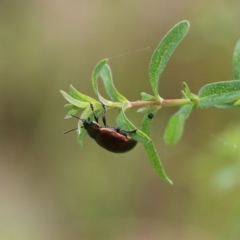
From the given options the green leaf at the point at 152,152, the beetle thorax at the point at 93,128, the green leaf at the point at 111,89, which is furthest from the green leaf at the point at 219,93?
the beetle thorax at the point at 93,128

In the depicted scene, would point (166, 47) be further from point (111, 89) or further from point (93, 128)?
point (93, 128)

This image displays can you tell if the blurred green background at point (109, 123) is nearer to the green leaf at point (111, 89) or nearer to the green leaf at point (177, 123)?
the green leaf at point (177, 123)

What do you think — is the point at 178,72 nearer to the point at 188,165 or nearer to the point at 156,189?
the point at 188,165

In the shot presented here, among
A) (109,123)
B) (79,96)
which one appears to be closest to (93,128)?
(79,96)

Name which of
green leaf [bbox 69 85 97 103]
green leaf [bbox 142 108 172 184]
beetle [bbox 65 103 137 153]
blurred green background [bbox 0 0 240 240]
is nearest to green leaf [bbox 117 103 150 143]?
green leaf [bbox 142 108 172 184]

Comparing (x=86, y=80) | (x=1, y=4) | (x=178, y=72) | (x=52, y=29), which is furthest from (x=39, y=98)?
(x=178, y=72)

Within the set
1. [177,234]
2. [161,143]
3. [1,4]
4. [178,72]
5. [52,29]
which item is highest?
[1,4]

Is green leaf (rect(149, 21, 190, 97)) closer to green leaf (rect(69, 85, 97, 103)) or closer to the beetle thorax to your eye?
green leaf (rect(69, 85, 97, 103))
